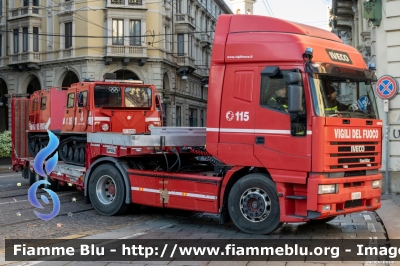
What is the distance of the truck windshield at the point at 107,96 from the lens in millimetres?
14156

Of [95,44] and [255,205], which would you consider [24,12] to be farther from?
[255,205]

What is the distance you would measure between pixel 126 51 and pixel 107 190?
96.0ft

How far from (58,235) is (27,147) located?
9495 millimetres

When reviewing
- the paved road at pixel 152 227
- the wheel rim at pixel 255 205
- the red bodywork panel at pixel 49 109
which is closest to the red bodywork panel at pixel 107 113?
the red bodywork panel at pixel 49 109

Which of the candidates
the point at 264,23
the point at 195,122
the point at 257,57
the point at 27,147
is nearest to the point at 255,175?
the point at 257,57

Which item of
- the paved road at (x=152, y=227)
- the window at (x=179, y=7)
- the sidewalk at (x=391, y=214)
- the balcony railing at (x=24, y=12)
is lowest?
the paved road at (x=152, y=227)

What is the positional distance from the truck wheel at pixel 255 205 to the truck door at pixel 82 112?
624 cm

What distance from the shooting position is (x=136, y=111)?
14.7m

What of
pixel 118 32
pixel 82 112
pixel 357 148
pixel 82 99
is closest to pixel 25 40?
pixel 118 32

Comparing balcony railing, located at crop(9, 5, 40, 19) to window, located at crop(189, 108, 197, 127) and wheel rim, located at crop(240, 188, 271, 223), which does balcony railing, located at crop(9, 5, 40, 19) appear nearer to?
window, located at crop(189, 108, 197, 127)

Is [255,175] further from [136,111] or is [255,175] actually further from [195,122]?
[195,122]

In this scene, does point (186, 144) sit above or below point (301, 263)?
above

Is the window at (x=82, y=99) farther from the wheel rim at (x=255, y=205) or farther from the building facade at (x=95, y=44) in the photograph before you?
the building facade at (x=95, y=44)

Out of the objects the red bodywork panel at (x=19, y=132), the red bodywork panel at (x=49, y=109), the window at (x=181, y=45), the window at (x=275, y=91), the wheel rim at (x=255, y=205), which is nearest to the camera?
the window at (x=275, y=91)
